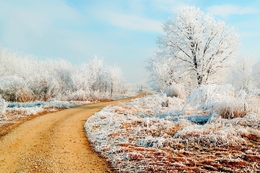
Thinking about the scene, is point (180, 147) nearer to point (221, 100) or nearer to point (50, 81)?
point (221, 100)

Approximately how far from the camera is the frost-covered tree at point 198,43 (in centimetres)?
1980

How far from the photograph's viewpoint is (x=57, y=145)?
7723 mm

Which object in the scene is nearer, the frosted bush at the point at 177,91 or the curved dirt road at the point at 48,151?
the curved dirt road at the point at 48,151

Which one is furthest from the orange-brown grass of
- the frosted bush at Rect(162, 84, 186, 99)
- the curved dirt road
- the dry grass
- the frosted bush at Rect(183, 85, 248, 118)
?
the frosted bush at Rect(162, 84, 186, 99)

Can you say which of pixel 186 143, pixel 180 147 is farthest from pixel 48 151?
pixel 186 143

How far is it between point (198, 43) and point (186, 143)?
48.3 ft

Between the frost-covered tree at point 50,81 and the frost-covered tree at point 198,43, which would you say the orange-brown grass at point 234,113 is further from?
the frost-covered tree at point 50,81

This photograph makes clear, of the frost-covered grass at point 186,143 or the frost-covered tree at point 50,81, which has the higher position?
the frost-covered tree at point 50,81

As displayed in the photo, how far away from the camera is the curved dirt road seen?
5.89 metres

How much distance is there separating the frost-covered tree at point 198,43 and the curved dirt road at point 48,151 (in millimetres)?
13459

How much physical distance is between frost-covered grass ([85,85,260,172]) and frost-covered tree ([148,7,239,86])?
9318 millimetres

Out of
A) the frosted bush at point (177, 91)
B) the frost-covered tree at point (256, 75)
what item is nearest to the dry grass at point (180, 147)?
the frosted bush at point (177, 91)

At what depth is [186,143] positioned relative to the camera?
23.5 feet

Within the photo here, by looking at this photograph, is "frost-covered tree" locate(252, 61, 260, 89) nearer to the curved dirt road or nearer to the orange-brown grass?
the orange-brown grass
